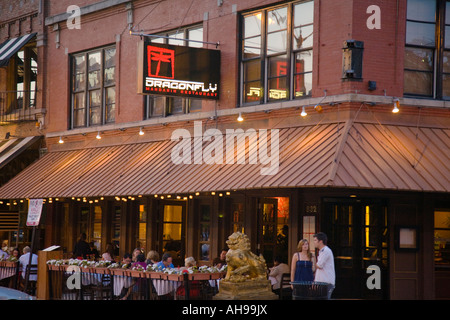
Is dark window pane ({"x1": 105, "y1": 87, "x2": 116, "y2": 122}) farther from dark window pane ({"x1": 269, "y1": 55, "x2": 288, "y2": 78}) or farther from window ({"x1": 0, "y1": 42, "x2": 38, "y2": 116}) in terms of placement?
dark window pane ({"x1": 269, "y1": 55, "x2": 288, "y2": 78})

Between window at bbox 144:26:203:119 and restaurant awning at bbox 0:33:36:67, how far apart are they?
5224mm

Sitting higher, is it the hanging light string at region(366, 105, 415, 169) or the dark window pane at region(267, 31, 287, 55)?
the dark window pane at region(267, 31, 287, 55)

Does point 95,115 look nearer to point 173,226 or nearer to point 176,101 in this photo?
point 176,101

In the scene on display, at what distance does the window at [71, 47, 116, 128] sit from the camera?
24.3m

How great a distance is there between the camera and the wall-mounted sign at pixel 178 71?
19109 mm

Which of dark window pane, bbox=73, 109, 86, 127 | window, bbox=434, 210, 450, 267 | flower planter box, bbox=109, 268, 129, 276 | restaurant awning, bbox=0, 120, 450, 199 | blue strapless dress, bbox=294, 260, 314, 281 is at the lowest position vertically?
flower planter box, bbox=109, 268, 129, 276

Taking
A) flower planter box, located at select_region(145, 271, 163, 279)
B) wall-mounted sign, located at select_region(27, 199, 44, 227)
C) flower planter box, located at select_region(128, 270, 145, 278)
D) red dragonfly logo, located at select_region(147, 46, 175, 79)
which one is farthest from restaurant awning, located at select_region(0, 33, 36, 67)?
flower planter box, located at select_region(145, 271, 163, 279)

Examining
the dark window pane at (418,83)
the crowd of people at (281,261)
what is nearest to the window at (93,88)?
the crowd of people at (281,261)

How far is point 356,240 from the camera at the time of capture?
59.9 feet

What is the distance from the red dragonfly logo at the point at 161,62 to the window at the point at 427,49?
5210mm

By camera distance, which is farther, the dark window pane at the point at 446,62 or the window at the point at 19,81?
the window at the point at 19,81

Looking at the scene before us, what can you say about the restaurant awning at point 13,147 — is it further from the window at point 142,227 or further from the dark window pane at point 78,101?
the window at point 142,227

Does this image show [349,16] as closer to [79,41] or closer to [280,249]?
[280,249]

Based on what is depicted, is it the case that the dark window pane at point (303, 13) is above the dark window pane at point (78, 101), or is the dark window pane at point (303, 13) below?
above
